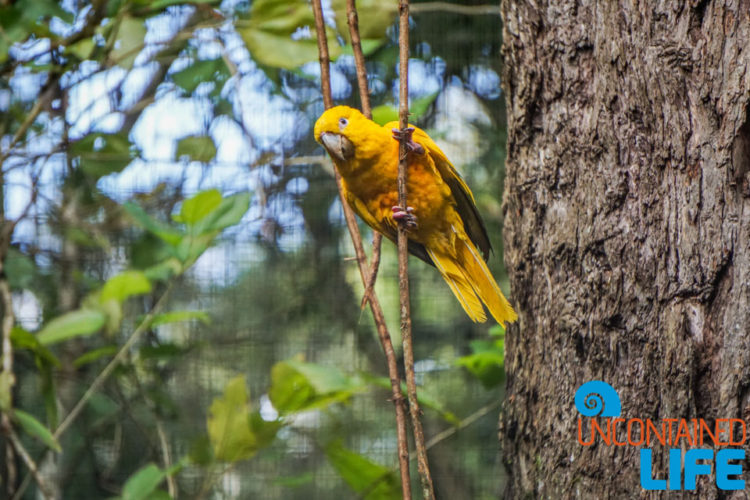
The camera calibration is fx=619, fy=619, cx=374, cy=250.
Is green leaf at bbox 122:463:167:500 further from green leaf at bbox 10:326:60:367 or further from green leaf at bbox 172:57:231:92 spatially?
green leaf at bbox 172:57:231:92

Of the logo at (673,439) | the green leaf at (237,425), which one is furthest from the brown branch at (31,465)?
the logo at (673,439)

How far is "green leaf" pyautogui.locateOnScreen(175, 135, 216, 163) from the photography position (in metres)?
1.33

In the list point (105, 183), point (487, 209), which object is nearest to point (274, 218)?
point (105, 183)

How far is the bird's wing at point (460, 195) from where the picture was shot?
72cm

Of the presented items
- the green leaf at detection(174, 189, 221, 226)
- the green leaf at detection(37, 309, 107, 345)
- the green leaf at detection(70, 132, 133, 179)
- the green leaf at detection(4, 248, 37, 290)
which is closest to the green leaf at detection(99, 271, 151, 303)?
the green leaf at detection(37, 309, 107, 345)

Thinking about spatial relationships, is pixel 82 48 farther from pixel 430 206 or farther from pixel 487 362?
pixel 487 362

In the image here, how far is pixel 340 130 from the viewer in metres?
0.65

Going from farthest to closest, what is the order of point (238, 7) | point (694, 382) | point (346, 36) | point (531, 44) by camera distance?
point (238, 7) < point (346, 36) < point (531, 44) < point (694, 382)

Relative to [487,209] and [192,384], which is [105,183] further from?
[487,209]

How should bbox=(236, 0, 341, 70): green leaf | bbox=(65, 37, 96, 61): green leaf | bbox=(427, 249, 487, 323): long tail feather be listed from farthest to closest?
bbox=(65, 37, 96, 61): green leaf < bbox=(236, 0, 341, 70): green leaf < bbox=(427, 249, 487, 323): long tail feather

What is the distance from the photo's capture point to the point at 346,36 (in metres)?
1.03

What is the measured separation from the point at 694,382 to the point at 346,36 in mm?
741

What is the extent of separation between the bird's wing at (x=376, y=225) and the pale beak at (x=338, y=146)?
0.25 feet

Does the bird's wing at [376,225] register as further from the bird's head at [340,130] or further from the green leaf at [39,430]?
the green leaf at [39,430]
